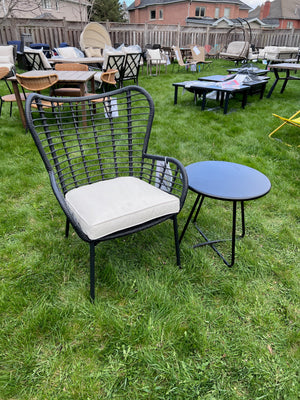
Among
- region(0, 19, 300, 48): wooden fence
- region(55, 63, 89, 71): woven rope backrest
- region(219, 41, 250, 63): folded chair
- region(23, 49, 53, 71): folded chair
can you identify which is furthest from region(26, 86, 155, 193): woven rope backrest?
region(0, 19, 300, 48): wooden fence

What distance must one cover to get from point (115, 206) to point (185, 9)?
34551 mm

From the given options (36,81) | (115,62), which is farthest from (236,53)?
(36,81)

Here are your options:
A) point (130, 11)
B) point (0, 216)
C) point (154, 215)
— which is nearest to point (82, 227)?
point (154, 215)

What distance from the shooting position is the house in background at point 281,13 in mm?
36844

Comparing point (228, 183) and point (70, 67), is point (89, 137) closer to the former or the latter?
point (228, 183)

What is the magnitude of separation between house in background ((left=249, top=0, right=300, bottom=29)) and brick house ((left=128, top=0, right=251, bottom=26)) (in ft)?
19.8

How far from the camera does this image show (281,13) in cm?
3709

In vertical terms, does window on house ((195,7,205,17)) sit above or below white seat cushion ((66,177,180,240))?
above

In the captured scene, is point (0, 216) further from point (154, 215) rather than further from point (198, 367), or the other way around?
point (198, 367)

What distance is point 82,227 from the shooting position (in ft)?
4.91

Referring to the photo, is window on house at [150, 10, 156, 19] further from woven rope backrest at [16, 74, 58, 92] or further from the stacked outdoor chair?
woven rope backrest at [16, 74, 58, 92]

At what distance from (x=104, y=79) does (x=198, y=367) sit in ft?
14.7

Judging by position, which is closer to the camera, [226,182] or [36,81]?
[226,182]

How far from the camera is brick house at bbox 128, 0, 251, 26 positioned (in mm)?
28984
